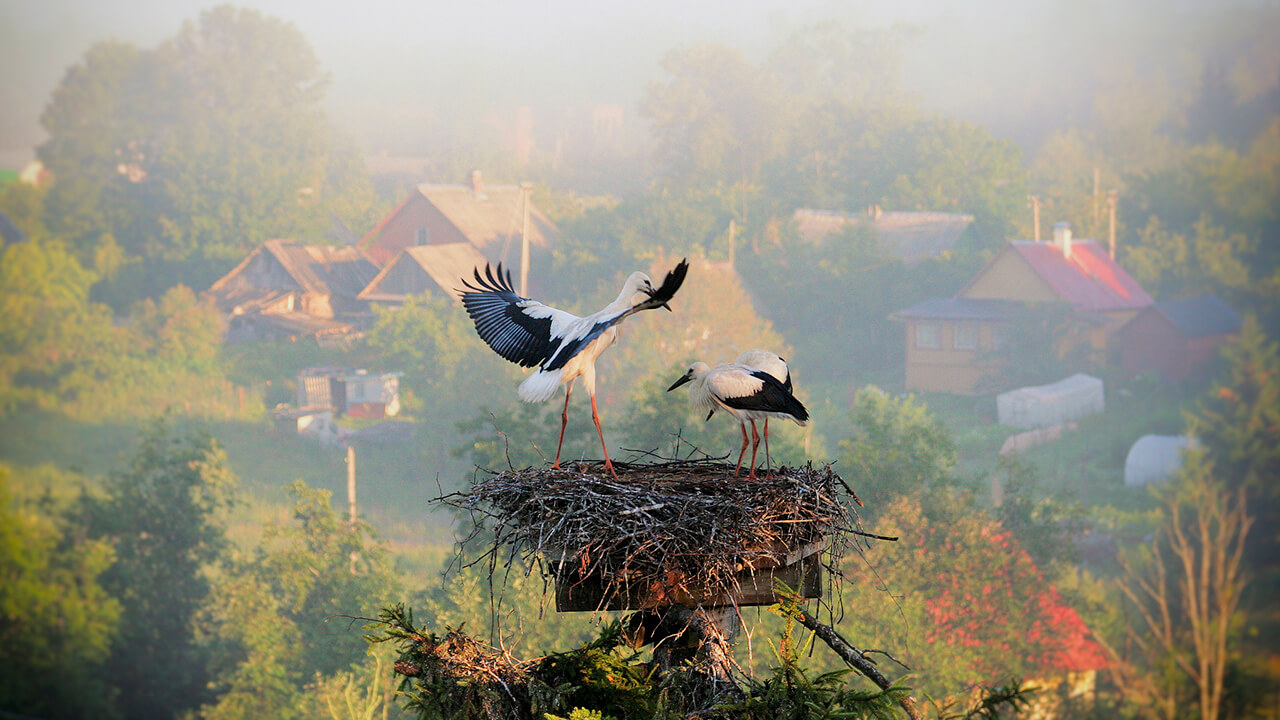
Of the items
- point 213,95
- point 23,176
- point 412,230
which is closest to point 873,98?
point 412,230

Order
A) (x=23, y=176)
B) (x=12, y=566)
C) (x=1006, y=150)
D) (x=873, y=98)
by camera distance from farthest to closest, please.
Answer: (x=23, y=176) → (x=12, y=566) → (x=873, y=98) → (x=1006, y=150)

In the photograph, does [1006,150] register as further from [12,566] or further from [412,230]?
[12,566]

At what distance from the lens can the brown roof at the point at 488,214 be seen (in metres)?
9.13

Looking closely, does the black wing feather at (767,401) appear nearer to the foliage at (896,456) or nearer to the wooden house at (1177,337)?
the foliage at (896,456)

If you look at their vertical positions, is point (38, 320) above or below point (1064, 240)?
below

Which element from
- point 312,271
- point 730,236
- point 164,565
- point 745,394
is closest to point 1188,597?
point 730,236

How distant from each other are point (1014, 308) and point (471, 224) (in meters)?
4.89

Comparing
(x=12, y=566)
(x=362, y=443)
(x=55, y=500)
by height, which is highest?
(x=362, y=443)

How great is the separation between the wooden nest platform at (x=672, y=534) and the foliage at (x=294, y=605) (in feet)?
20.3

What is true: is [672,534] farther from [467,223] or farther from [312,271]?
[312,271]

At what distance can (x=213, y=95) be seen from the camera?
32.7ft

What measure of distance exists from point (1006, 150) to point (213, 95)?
7.70 meters

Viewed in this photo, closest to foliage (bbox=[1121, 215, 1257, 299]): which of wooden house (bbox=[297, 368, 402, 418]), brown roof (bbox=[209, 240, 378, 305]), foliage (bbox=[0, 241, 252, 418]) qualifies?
wooden house (bbox=[297, 368, 402, 418])

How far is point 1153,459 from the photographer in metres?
7.41
